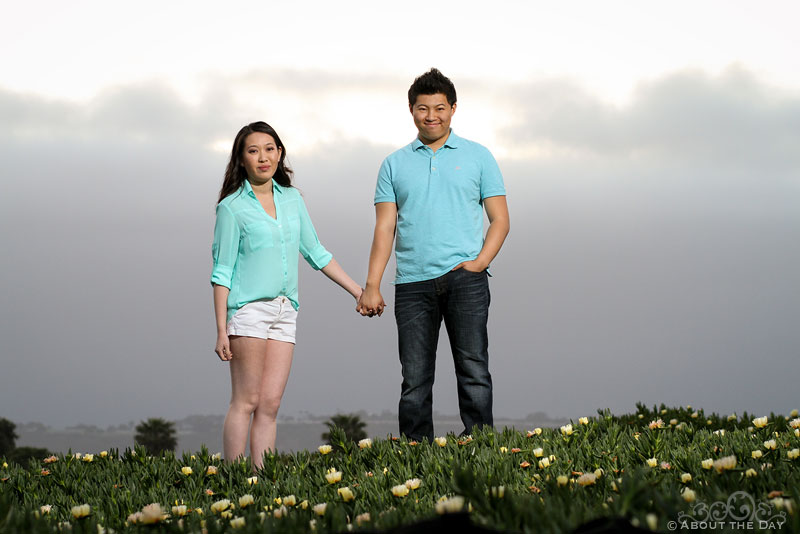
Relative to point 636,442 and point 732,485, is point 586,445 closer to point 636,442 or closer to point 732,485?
point 636,442

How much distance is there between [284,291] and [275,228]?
55 cm

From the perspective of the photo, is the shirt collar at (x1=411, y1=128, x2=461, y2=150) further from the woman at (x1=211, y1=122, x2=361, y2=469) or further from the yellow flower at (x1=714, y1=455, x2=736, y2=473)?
the yellow flower at (x1=714, y1=455, x2=736, y2=473)

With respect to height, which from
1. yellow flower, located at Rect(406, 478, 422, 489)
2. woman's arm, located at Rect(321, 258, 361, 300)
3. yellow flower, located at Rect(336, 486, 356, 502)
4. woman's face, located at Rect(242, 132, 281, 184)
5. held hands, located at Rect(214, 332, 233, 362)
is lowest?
yellow flower, located at Rect(406, 478, 422, 489)

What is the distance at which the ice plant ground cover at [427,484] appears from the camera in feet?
9.55

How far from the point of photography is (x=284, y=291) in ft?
20.1

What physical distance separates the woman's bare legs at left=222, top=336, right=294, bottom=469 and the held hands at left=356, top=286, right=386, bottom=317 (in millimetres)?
812

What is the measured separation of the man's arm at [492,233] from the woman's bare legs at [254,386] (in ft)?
5.77

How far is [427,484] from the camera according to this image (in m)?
4.49

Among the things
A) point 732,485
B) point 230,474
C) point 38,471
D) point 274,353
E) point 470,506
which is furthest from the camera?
point 38,471

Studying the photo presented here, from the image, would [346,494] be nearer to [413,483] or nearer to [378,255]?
[413,483]

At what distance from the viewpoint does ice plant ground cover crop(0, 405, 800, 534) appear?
115 inches

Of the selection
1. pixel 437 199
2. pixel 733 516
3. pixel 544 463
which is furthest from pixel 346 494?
pixel 437 199

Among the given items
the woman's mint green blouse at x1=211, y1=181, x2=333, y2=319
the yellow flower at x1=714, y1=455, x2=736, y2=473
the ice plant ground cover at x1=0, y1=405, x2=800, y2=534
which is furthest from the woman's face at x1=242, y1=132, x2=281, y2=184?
the yellow flower at x1=714, y1=455, x2=736, y2=473

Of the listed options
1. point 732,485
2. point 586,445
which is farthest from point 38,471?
point 732,485
